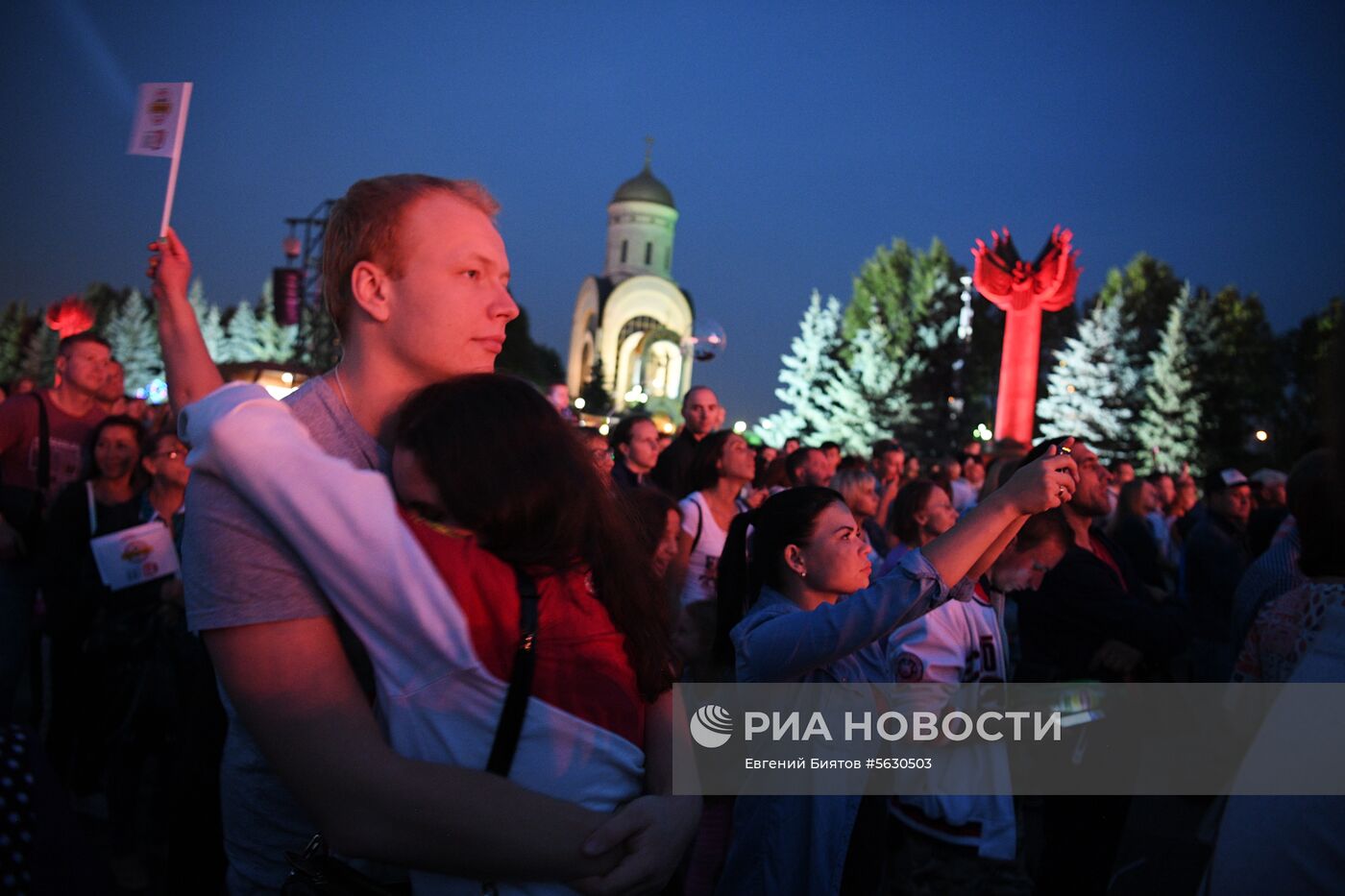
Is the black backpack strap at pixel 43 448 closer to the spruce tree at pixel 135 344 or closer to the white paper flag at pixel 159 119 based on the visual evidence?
the white paper flag at pixel 159 119

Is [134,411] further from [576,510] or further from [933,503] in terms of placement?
[576,510]

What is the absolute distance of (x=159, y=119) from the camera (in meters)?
3.35

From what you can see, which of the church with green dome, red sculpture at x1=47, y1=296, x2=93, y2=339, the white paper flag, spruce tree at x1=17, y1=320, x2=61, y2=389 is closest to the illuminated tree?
the church with green dome

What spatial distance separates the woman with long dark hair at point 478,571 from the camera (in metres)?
1.59

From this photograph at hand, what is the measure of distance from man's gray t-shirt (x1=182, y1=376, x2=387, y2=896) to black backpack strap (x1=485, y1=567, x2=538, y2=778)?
0.34m

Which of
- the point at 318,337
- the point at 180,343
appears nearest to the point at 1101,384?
the point at 318,337

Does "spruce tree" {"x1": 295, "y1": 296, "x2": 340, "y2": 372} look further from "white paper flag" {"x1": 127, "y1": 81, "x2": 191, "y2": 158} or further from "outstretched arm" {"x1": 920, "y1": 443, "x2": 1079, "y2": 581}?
"outstretched arm" {"x1": 920, "y1": 443, "x2": 1079, "y2": 581}

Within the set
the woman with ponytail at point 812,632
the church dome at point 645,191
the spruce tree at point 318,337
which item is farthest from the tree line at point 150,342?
the woman with ponytail at point 812,632

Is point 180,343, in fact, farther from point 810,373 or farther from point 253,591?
point 810,373

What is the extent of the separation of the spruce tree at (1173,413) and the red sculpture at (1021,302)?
1649 centimetres

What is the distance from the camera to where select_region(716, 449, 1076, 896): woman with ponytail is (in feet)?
9.21

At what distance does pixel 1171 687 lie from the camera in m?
5.78

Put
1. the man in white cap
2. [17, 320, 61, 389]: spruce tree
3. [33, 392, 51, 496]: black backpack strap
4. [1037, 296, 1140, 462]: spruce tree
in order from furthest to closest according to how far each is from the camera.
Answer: [17, 320, 61, 389]: spruce tree < [1037, 296, 1140, 462]: spruce tree < the man in white cap < [33, 392, 51, 496]: black backpack strap

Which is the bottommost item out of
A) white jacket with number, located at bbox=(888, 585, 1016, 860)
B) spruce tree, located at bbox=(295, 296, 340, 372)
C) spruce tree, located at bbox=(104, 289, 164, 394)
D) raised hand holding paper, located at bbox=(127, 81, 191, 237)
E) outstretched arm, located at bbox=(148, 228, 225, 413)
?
white jacket with number, located at bbox=(888, 585, 1016, 860)
